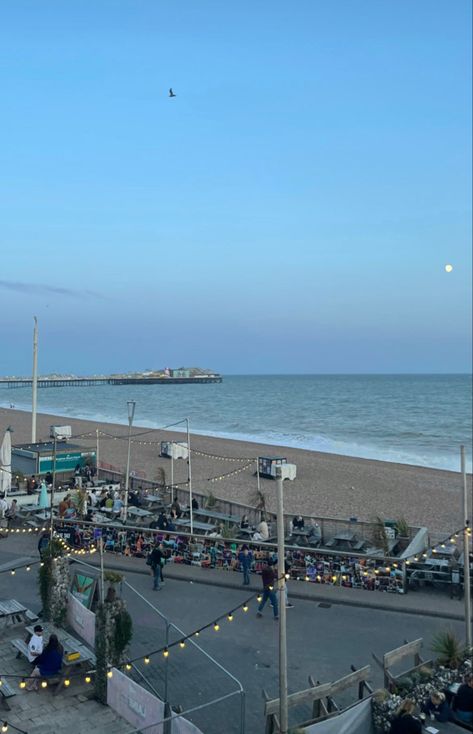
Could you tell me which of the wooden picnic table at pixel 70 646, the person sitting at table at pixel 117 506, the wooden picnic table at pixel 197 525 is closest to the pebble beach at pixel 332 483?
the person sitting at table at pixel 117 506

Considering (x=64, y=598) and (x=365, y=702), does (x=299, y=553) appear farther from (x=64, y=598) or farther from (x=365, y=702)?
(x=365, y=702)

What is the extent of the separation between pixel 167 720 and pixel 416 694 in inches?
122

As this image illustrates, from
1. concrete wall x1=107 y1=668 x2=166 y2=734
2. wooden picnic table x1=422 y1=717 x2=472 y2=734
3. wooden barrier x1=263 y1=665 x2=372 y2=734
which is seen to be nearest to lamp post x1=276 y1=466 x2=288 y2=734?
wooden barrier x1=263 y1=665 x2=372 y2=734

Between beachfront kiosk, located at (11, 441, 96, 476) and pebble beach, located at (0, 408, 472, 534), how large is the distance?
6.59 ft

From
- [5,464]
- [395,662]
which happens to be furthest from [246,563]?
[5,464]

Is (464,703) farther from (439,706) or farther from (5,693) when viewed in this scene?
(5,693)

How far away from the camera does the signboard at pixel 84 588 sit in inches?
388

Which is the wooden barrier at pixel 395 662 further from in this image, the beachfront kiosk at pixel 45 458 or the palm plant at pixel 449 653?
Result: the beachfront kiosk at pixel 45 458

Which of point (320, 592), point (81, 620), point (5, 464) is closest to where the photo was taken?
point (81, 620)

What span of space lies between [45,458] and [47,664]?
15000 millimetres

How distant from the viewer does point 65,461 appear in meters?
22.9

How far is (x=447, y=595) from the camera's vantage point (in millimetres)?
12422

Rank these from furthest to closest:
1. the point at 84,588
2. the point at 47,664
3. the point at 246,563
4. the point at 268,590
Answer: the point at 246,563 → the point at 268,590 → the point at 84,588 → the point at 47,664

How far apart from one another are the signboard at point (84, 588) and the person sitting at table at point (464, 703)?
5.59 meters
